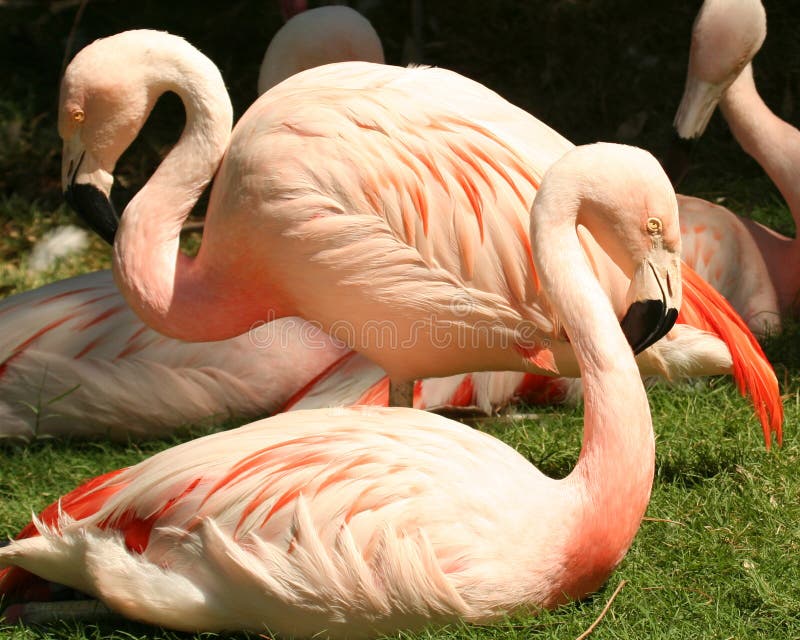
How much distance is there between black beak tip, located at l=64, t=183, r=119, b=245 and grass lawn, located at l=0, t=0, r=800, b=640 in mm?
793

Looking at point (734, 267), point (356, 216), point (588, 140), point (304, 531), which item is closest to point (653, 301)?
point (356, 216)

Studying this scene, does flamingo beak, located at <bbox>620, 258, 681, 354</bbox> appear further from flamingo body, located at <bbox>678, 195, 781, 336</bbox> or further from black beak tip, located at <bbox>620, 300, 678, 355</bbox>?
flamingo body, located at <bbox>678, 195, 781, 336</bbox>

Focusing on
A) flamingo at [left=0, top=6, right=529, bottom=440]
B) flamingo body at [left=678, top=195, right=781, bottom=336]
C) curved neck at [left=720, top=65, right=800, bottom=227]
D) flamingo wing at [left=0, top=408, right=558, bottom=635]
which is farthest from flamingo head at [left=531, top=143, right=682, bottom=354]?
curved neck at [left=720, top=65, right=800, bottom=227]

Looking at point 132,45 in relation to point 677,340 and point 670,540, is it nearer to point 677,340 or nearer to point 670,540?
point 677,340

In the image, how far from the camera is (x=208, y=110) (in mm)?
3588

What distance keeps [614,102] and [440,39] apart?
1186 millimetres

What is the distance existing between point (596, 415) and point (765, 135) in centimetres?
249

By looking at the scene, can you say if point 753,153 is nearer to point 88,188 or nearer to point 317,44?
point 317,44

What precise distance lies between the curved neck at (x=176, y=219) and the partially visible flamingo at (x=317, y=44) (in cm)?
74

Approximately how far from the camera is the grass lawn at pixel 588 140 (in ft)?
9.47

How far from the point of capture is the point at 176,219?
11.9 feet

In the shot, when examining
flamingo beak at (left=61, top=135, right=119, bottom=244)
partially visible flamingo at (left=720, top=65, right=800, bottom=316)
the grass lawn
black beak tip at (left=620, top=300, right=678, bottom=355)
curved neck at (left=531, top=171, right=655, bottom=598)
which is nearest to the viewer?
curved neck at (left=531, top=171, right=655, bottom=598)

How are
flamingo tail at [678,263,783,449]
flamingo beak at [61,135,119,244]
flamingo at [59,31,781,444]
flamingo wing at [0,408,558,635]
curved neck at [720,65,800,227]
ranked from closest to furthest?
1. flamingo wing at [0,408,558,635]
2. flamingo at [59,31,781,444]
3. flamingo tail at [678,263,783,449]
4. flamingo beak at [61,135,119,244]
5. curved neck at [720,65,800,227]

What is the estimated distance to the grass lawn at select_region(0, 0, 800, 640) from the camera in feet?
9.47
